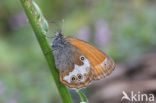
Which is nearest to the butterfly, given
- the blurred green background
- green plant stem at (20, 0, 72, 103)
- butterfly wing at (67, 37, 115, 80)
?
butterfly wing at (67, 37, 115, 80)

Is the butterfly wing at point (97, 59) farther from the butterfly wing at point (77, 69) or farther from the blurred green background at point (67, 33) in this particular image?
the blurred green background at point (67, 33)

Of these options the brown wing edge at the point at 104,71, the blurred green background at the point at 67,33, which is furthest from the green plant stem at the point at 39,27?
the blurred green background at the point at 67,33

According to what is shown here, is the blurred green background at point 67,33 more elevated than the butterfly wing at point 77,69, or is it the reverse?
the blurred green background at point 67,33

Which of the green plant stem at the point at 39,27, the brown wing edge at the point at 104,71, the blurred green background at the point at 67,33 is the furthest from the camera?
the blurred green background at the point at 67,33

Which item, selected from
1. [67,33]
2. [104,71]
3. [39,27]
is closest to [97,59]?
[104,71]

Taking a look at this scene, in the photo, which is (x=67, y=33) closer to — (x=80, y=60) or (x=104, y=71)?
(x=80, y=60)

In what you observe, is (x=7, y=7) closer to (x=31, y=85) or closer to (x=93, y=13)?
(x=93, y=13)

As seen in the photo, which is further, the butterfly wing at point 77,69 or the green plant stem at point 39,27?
the butterfly wing at point 77,69

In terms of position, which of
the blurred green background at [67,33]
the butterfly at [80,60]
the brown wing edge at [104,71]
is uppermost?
the blurred green background at [67,33]
